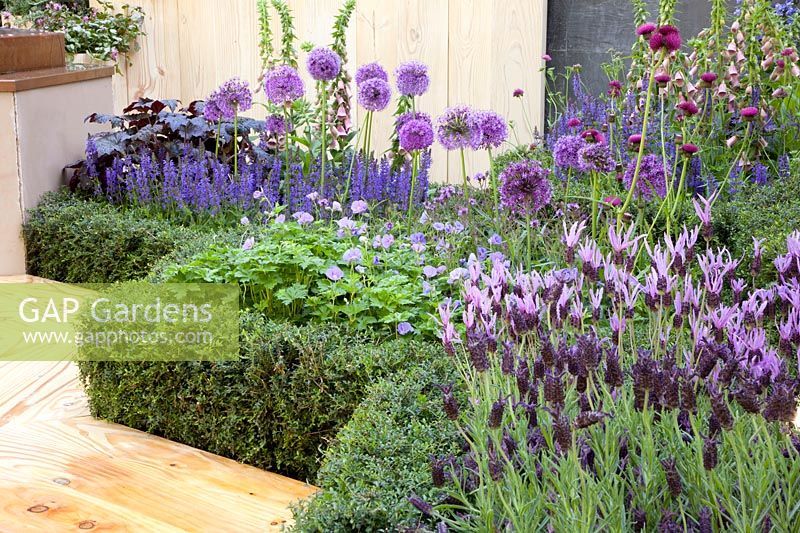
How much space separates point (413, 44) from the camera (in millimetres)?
6484

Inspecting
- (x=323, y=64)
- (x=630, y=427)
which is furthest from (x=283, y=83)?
(x=630, y=427)

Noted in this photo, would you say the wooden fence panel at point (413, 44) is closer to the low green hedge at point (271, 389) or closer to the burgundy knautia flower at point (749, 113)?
the burgundy knautia flower at point (749, 113)

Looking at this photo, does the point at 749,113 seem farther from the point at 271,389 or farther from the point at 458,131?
the point at 271,389

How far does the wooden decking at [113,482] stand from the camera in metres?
2.52

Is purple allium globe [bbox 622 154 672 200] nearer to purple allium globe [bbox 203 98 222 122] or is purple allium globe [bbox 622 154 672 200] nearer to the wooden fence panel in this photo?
purple allium globe [bbox 203 98 222 122]

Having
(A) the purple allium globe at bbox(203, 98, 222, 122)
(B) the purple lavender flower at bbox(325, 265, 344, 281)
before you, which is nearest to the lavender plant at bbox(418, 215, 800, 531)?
(B) the purple lavender flower at bbox(325, 265, 344, 281)

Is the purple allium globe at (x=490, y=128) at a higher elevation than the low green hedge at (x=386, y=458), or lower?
higher

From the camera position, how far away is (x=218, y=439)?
9.69 ft

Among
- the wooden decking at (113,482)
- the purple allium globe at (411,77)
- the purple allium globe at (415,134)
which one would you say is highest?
the purple allium globe at (411,77)

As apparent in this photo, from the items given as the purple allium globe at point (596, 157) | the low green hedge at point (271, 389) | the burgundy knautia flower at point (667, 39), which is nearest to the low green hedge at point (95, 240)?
the low green hedge at point (271, 389)

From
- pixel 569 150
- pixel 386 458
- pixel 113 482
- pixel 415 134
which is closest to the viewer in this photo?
pixel 386 458

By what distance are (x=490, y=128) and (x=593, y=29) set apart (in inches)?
115

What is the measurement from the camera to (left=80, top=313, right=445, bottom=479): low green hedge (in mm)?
2752

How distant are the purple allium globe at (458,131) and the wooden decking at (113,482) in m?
1.41
